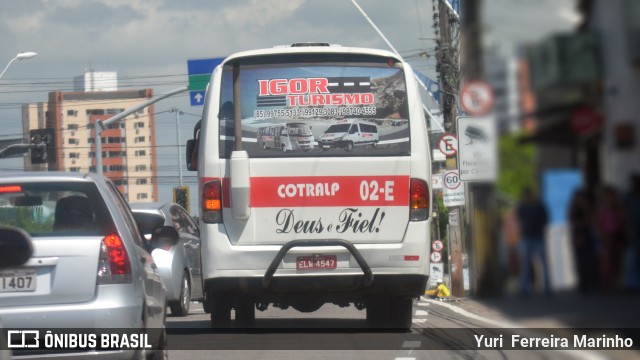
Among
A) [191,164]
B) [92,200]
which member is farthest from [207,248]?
[92,200]

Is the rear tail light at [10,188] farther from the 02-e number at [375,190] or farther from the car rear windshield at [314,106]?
the 02-e number at [375,190]

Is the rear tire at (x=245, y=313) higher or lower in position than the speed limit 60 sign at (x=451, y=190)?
lower

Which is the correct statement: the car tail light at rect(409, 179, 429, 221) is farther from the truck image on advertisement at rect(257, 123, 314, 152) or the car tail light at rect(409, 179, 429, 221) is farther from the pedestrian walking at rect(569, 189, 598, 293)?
the pedestrian walking at rect(569, 189, 598, 293)

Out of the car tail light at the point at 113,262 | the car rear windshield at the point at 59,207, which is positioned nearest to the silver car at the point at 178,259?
the car rear windshield at the point at 59,207

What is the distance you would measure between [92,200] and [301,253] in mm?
3088

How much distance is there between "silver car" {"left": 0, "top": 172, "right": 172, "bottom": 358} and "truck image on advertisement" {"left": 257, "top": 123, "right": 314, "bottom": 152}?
8.53 ft

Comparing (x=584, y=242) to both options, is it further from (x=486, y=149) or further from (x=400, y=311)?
(x=400, y=311)

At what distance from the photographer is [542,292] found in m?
0.89

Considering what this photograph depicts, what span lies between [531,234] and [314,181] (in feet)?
29.4

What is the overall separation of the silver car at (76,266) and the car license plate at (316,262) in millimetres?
2425

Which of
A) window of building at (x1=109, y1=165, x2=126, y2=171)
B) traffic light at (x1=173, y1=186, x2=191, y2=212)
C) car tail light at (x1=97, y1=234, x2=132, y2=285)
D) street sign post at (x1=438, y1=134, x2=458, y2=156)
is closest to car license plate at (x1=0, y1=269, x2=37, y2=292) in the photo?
car tail light at (x1=97, y1=234, x2=132, y2=285)

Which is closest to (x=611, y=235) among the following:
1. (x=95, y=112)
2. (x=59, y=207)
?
(x=59, y=207)

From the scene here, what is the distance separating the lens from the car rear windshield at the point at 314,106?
9906 millimetres

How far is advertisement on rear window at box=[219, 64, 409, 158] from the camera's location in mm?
9898
